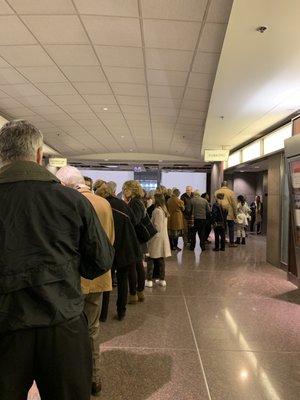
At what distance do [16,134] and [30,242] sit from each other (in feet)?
1.45

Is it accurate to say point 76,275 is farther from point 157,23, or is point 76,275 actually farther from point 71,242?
point 157,23

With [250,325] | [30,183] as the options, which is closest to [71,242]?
[30,183]

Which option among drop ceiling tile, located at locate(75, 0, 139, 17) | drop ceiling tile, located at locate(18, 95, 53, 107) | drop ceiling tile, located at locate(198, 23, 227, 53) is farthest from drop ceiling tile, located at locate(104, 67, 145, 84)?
drop ceiling tile, located at locate(18, 95, 53, 107)

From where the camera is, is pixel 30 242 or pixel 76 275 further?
pixel 76 275

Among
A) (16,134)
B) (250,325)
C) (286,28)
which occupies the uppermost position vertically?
(286,28)

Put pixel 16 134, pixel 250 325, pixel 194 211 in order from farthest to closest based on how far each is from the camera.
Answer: pixel 194 211
pixel 250 325
pixel 16 134

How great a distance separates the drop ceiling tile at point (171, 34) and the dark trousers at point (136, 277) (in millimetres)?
2997

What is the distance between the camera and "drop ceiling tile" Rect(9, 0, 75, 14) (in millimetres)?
4156

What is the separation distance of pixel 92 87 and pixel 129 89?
0.75m

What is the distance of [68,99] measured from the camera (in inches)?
335

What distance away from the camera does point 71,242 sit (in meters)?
1.45

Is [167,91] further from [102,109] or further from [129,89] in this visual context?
[102,109]

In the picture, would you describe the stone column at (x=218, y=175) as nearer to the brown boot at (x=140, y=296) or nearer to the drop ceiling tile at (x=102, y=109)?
the drop ceiling tile at (x=102, y=109)

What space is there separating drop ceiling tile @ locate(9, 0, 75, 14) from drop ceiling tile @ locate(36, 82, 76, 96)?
296 centimetres
